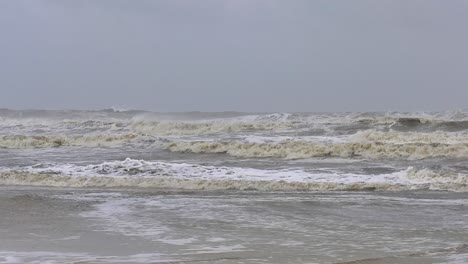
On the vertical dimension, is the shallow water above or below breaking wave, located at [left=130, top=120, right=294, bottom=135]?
below

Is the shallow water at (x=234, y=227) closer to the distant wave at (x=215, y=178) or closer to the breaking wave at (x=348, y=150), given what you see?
the distant wave at (x=215, y=178)

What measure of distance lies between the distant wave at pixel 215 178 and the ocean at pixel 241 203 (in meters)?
0.04

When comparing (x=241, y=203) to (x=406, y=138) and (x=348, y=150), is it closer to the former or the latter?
(x=348, y=150)


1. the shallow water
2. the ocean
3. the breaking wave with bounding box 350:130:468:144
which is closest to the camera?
the shallow water

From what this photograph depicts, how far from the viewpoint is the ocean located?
6.81 meters

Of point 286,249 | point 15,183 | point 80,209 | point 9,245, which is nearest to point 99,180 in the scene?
point 15,183

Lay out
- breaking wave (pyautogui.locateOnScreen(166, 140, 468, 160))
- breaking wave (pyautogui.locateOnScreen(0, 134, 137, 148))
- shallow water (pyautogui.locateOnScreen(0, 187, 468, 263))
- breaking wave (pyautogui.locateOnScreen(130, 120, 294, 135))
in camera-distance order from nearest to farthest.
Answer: shallow water (pyautogui.locateOnScreen(0, 187, 468, 263)), breaking wave (pyautogui.locateOnScreen(166, 140, 468, 160)), breaking wave (pyautogui.locateOnScreen(0, 134, 137, 148)), breaking wave (pyautogui.locateOnScreen(130, 120, 294, 135))

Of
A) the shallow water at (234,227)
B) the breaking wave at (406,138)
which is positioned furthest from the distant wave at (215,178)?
the breaking wave at (406,138)

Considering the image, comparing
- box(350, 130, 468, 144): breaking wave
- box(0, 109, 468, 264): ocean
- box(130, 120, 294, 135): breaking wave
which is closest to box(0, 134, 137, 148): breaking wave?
box(0, 109, 468, 264): ocean

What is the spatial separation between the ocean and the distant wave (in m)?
0.04

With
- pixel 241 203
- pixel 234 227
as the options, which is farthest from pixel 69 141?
pixel 234 227

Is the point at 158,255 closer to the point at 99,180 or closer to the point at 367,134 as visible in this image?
the point at 99,180

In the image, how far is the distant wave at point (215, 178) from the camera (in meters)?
13.6

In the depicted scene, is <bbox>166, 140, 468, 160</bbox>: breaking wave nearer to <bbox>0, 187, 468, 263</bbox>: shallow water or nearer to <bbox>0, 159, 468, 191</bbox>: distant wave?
<bbox>0, 159, 468, 191</bbox>: distant wave
